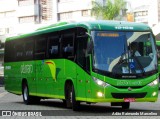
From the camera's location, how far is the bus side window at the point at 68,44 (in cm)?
2039

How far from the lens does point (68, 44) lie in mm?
20719

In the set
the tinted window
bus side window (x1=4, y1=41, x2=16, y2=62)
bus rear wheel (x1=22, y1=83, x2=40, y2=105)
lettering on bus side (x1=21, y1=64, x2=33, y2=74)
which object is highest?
the tinted window

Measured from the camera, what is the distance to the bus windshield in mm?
18938

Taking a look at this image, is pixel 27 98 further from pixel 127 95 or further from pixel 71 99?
pixel 127 95

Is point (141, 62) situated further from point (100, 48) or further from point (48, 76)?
point (48, 76)

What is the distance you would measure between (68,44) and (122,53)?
2292 mm

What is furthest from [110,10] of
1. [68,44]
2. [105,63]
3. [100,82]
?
[100,82]

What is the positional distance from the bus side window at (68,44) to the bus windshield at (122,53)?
1436mm

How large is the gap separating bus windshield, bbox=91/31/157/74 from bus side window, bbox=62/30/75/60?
1.44 meters

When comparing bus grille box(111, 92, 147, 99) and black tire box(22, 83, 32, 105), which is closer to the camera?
bus grille box(111, 92, 147, 99)

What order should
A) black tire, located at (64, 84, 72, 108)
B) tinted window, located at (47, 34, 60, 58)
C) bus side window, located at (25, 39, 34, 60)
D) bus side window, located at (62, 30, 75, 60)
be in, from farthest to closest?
1. bus side window, located at (25, 39, 34, 60)
2. tinted window, located at (47, 34, 60, 58)
3. black tire, located at (64, 84, 72, 108)
4. bus side window, located at (62, 30, 75, 60)

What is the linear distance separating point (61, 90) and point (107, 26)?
10.1ft

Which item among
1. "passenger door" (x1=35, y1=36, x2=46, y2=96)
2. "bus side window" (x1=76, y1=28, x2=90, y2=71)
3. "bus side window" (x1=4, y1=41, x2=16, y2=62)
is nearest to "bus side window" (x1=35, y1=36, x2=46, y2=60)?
"passenger door" (x1=35, y1=36, x2=46, y2=96)

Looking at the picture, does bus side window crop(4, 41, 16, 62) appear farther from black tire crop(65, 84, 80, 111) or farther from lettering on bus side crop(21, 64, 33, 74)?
black tire crop(65, 84, 80, 111)
